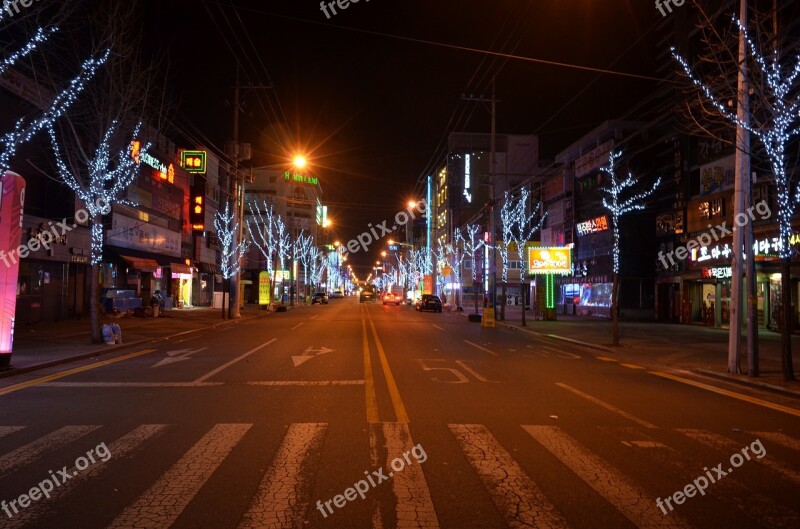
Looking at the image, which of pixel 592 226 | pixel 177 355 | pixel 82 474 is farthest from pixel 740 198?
pixel 592 226

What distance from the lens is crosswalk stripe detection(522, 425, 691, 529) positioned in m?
5.00

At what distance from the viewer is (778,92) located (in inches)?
481

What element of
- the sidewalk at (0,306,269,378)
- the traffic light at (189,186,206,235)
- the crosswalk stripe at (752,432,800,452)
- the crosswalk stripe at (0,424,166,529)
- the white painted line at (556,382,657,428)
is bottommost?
the crosswalk stripe at (752,432,800,452)

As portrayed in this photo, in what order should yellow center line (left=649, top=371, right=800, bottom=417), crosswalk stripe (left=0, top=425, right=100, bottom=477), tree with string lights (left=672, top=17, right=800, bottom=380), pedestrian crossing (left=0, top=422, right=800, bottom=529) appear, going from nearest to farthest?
pedestrian crossing (left=0, top=422, right=800, bottom=529) → crosswalk stripe (left=0, top=425, right=100, bottom=477) → yellow center line (left=649, top=371, right=800, bottom=417) → tree with string lights (left=672, top=17, right=800, bottom=380)

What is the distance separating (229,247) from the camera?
1804 inches

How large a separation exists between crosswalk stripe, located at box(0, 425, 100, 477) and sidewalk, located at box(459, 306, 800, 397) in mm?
12328

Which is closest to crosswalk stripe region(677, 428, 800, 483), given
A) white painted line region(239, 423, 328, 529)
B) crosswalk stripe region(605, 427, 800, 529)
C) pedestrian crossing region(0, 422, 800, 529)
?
pedestrian crossing region(0, 422, 800, 529)

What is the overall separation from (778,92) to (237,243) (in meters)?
28.3

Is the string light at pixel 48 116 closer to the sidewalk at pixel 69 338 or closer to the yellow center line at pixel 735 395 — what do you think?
the sidewalk at pixel 69 338

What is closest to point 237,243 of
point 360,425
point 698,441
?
point 360,425

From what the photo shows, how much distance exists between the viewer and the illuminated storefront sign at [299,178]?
11290 cm

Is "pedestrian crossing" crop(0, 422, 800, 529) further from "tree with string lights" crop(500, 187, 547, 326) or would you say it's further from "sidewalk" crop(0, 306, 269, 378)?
"tree with string lights" crop(500, 187, 547, 326)

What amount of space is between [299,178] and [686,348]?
106m

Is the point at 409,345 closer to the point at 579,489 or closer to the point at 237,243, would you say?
the point at 579,489
